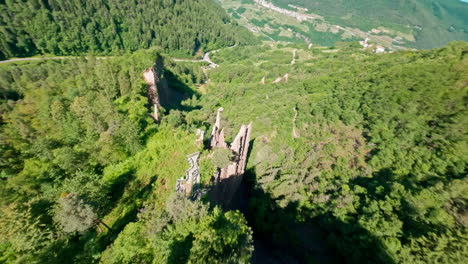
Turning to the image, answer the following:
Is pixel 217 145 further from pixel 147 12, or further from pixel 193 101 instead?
pixel 147 12

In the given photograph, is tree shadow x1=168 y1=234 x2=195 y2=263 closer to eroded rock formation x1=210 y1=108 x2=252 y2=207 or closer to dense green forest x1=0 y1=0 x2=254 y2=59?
eroded rock formation x1=210 y1=108 x2=252 y2=207

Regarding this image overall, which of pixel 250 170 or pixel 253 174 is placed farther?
pixel 250 170

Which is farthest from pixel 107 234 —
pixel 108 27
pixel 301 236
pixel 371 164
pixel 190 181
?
pixel 108 27

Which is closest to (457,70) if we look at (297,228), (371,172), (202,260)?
(371,172)

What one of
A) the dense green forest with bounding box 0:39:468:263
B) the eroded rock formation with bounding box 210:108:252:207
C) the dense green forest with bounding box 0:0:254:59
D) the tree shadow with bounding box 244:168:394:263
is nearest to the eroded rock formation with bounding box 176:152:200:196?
the dense green forest with bounding box 0:39:468:263

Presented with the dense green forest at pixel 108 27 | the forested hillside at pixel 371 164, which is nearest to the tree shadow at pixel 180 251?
the forested hillside at pixel 371 164

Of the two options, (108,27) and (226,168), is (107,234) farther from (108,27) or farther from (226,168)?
(108,27)
